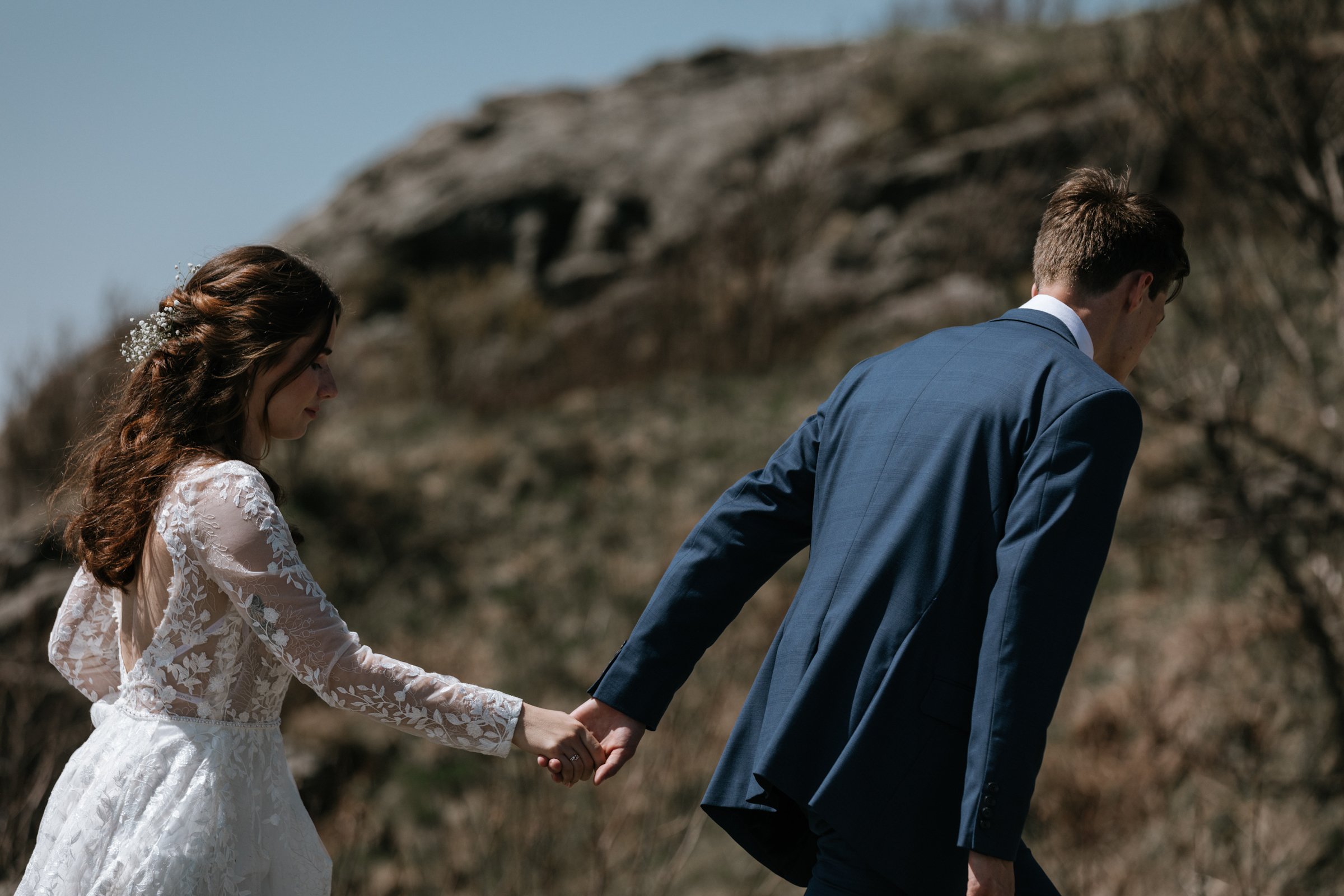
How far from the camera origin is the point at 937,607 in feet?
6.68

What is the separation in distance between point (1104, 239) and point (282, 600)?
1667 millimetres

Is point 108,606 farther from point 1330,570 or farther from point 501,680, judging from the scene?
point 501,680

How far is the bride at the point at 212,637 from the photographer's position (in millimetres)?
2098

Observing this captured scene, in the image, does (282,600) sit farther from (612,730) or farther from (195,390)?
(612,730)

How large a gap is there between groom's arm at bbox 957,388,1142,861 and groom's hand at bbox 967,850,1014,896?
0.02 m

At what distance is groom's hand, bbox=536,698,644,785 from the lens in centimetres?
259

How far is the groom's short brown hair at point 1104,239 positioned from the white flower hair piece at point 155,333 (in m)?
1.70

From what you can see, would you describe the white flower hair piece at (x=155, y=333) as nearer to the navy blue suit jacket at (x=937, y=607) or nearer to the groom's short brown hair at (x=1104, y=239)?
the navy blue suit jacket at (x=937, y=607)

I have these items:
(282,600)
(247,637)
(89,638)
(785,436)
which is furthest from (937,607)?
(785,436)

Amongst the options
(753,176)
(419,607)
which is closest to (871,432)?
(419,607)

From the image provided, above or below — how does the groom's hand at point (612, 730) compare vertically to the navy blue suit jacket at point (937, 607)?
below

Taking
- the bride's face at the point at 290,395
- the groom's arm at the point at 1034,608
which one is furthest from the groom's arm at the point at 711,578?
the bride's face at the point at 290,395

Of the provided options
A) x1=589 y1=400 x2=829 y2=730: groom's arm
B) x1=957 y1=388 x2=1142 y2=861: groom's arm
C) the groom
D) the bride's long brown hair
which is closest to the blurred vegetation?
the bride's long brown hair

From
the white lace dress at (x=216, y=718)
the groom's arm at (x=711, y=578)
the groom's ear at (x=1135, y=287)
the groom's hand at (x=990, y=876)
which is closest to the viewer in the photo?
the groom's hand at (x=990, y=876)
